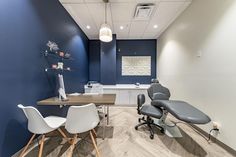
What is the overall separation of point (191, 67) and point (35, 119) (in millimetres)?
3242

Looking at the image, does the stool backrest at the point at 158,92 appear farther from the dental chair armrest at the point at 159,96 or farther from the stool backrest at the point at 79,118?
the stool backrest at the point at 79,118

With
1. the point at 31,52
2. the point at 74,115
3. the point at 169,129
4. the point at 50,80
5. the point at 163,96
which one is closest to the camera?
the point at 74,115

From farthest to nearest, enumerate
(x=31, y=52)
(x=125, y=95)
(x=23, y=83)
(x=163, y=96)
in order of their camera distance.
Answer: (x=125, y=95), (x=163, y=96), (x=31, y=52), (x=23, y=83)

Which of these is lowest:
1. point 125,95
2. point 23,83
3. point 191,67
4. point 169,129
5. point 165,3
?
point 169,129

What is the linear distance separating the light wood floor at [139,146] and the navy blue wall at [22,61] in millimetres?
484

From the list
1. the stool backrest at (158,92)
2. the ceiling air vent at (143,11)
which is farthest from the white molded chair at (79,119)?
the ceiling air vent at (143,11)

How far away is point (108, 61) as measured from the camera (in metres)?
5.87

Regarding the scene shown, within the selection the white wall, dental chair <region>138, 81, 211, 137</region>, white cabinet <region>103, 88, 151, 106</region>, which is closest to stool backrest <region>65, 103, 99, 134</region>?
dental chair <region>138, 81, 211, 137</region>

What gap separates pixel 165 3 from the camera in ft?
10.8

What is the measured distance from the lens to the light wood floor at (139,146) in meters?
2.23

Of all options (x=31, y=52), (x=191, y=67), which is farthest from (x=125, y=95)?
(x=31, y=52)

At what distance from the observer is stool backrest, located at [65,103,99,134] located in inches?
71.7

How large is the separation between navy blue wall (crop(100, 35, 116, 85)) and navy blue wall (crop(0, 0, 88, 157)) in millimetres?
2743

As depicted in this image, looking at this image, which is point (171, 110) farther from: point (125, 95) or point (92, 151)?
point (125, 95)
